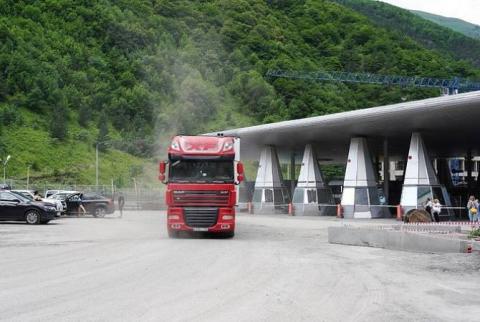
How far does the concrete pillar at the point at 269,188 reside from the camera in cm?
5806

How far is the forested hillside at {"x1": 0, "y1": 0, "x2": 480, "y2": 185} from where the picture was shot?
106 metres

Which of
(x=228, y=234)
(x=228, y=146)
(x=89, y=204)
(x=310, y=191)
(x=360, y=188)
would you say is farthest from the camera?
(x=310, y=191)

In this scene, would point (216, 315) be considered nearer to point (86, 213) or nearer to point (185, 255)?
point (185, 255)

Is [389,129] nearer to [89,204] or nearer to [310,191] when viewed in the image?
[310,191]

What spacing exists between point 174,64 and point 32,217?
4262 inches

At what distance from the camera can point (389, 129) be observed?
4525cm

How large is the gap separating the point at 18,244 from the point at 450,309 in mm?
15381

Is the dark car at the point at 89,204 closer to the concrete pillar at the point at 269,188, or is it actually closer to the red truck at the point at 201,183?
the concrete pillar at the point at 269,188

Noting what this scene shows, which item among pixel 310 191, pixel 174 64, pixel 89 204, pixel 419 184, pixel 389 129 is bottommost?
pixel 89 204

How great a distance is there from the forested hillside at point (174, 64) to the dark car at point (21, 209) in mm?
53724

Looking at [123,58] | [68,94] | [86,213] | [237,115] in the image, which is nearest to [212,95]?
[237,115]

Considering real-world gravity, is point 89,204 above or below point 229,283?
above

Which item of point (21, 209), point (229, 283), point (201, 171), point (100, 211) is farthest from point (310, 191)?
point (229, 283)

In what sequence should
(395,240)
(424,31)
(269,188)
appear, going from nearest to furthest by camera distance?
(395,240), (269,188), (424,31)
